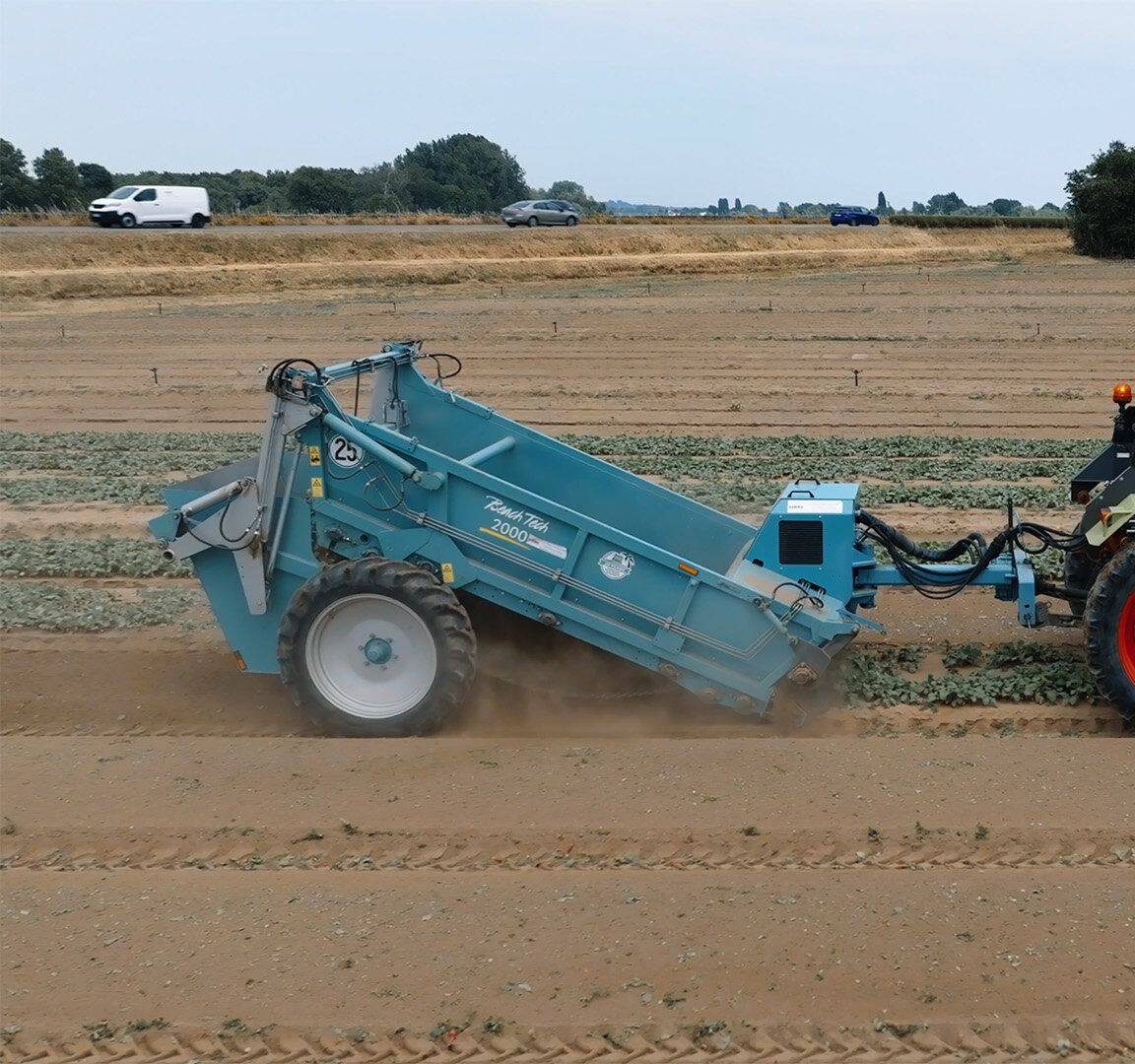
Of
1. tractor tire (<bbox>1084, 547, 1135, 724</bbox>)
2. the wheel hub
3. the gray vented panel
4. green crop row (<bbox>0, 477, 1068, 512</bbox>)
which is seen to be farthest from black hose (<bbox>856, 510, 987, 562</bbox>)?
green crop row (<bbox>0, 477, 1068, 512</bbox>)

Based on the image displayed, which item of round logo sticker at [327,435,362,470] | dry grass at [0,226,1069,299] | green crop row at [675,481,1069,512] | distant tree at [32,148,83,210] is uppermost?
distant tree at [32,148,83,210]

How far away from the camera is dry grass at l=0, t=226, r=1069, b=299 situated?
3600cm

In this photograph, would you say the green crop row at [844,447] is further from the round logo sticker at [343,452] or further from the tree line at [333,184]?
the tree line at [333,184]

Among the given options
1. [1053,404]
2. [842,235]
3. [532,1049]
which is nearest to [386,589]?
[532,1049]

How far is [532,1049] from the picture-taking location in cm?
498

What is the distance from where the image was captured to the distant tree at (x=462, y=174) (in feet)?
260

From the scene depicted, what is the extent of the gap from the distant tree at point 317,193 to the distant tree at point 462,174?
7.86 m

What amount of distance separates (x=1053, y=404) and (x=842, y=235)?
3586 cm

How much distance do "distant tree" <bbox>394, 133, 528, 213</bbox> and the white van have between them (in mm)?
33780

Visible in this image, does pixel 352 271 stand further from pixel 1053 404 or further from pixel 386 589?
pixel 386 589

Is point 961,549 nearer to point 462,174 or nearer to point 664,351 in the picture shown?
point 664,351

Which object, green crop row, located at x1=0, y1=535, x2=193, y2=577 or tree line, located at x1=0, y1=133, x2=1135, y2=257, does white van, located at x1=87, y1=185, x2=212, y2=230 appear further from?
green crop row, located at x1=0, y1=535, x2=193, y2=577

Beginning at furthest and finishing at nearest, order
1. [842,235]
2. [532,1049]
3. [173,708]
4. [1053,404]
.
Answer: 1. [842,235]
2. [1053,404]
3. [173,708]
4. [532,1049]

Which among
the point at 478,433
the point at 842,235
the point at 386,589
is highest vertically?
the point at 842,235
